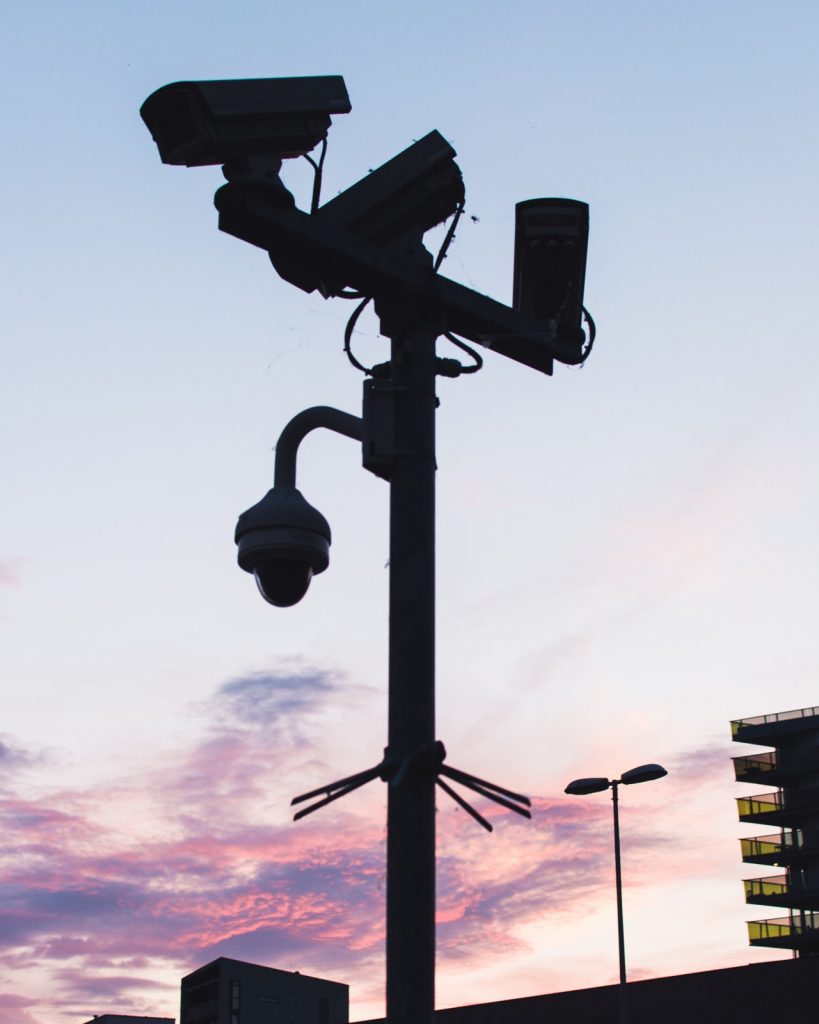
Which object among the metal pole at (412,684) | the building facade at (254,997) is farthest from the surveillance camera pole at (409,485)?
the building facade at (254,997)

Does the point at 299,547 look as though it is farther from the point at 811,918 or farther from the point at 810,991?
the point at 811,918

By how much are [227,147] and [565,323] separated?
69.8 inches

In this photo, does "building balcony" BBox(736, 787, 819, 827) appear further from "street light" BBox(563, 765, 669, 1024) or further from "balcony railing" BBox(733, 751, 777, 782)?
"street light" BBox(563, 765, 669, 1024)

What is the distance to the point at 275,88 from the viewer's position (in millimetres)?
5477

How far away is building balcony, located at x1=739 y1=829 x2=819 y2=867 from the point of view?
68250 millimetres

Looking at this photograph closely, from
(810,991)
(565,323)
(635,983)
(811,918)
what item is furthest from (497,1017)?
(565,323)

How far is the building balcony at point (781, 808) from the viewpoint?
6906 cm

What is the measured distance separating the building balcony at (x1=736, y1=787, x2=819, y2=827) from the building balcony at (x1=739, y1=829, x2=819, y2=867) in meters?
0.71

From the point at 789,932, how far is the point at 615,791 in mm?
39331

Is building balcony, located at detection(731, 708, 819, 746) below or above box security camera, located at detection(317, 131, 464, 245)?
above

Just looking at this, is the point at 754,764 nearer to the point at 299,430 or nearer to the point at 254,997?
the point at 299,430

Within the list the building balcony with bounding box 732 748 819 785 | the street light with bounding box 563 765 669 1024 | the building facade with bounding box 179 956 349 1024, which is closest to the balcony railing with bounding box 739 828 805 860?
the building balcony with bounding box 732 748 819 785

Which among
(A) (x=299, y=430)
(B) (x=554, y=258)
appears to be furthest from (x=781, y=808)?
(A) (x=299, y=430)

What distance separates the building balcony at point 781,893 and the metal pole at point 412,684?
67.2 metres
